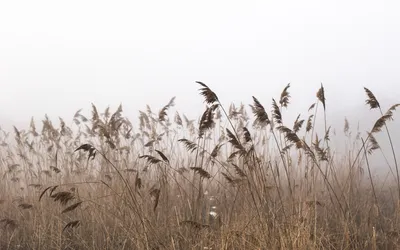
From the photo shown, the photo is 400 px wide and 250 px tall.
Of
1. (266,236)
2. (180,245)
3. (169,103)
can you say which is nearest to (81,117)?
(169,103)

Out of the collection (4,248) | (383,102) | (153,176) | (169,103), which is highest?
(383,102)

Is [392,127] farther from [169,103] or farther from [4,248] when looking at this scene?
[4,248]

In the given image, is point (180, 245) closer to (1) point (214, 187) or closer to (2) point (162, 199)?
(2) point (162, 199)

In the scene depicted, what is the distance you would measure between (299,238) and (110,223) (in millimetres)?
2420

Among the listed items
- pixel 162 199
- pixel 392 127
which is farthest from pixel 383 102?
pixel 162 199

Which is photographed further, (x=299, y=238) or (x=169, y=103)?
(x=169, y=103)

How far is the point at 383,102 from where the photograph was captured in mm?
29172

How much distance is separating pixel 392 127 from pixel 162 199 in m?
23.5

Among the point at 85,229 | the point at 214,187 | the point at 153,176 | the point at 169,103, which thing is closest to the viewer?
the point at 85,229

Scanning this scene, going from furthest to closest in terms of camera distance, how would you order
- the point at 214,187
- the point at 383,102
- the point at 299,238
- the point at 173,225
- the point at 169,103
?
1. the point at 383,102
2. the point at 214,187
3. the point at 169,103
4. the point at 173,225
5. the point at 299,238

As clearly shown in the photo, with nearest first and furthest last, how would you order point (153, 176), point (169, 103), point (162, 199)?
point (162, 199) < point (169, 103) < point (153, 176)

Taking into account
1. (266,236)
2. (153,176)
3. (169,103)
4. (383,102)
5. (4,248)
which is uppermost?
(383,102)

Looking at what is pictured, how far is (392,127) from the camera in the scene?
2408 cm

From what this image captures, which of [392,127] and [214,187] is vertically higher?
[392,127]
